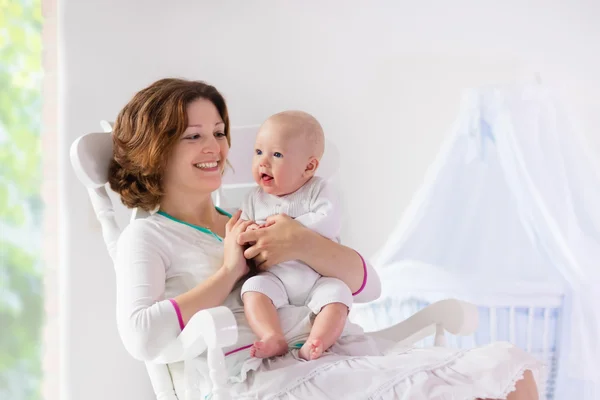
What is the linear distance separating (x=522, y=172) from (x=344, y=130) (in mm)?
765

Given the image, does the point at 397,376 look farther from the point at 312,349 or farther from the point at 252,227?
the point at 252,227

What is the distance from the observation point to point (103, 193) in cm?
181

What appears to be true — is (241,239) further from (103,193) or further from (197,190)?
(103,193)

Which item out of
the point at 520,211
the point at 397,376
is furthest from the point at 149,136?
the point at 520,211

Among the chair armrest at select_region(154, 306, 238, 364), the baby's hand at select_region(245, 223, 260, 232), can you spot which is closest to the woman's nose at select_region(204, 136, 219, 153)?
the baby's hand at select_region(245, 223, 260, 232)

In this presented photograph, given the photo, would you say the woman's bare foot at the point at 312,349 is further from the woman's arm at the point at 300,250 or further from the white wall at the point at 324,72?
the white wall at the point at 324,72

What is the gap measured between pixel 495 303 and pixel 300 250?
1160mm

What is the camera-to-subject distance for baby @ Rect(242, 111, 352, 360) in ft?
5.05

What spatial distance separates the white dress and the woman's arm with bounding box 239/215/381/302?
0.11 m

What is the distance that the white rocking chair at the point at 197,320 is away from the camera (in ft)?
4.37

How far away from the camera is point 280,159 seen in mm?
1701

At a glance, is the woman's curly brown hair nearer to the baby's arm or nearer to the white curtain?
the baby's arm

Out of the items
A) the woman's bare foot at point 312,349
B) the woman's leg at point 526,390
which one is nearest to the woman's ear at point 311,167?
the woman's bare foot at point 312,349

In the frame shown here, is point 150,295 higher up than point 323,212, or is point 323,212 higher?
point 323,212
